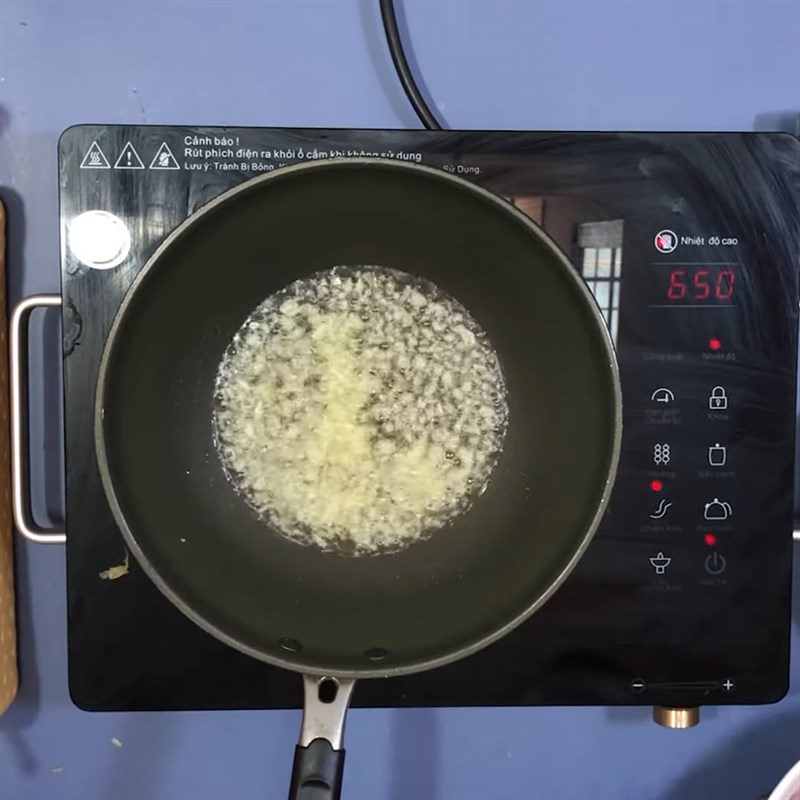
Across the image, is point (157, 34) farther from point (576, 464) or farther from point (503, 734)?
point (503, 734)

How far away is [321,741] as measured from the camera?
41 centimetres

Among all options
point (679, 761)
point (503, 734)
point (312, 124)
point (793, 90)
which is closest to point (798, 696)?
point (679, 761)

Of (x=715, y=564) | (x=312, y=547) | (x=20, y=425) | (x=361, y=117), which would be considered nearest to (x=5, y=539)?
(x=20, y=425)

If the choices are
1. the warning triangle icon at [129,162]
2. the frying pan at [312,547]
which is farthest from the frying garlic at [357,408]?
the warning triangle icon at [129,162]

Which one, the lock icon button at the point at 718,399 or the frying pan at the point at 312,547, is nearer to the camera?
the frying pan at the point at 312,547

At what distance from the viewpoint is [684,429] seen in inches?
21.0

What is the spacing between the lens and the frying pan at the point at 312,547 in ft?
1.38

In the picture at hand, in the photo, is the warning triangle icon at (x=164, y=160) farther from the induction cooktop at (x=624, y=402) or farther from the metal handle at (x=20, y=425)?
the metal handle at (x=20, y=425)

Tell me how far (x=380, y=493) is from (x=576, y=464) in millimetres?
137

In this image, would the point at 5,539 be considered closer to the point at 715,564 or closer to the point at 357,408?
the point at 357,408

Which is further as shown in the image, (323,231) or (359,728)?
(359,728)

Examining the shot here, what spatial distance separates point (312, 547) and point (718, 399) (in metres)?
0.28

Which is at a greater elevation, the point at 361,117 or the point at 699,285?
→ the point at 361,117

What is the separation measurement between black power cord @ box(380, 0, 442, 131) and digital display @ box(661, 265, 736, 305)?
183mm
